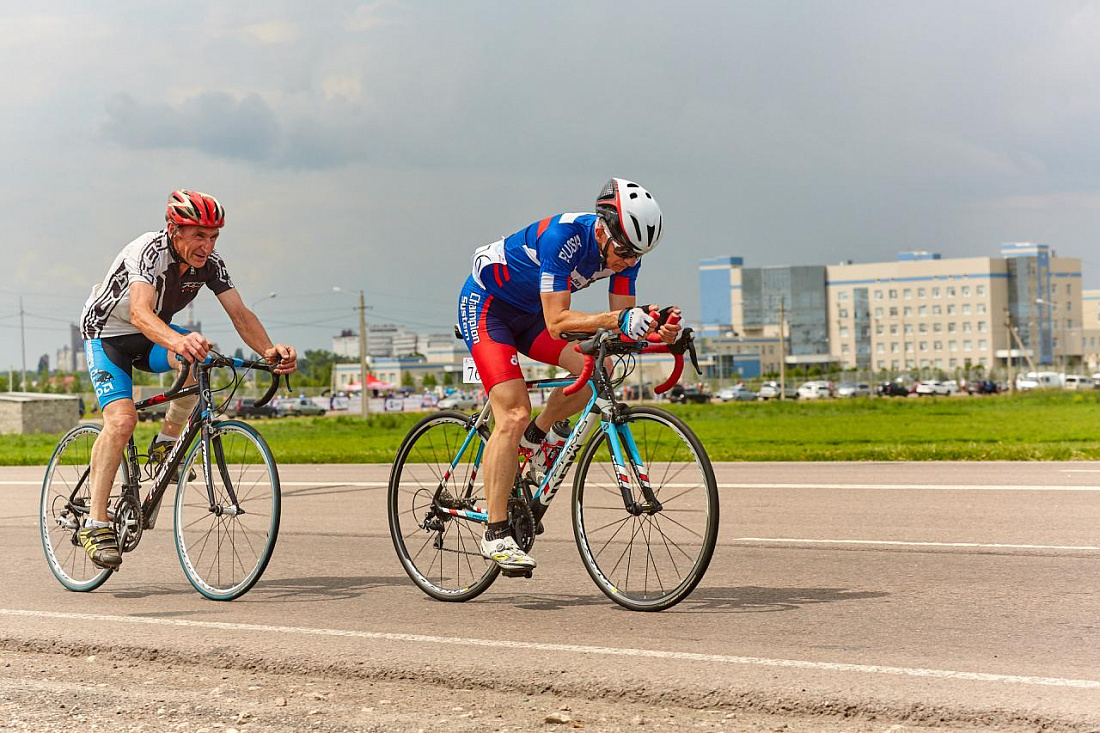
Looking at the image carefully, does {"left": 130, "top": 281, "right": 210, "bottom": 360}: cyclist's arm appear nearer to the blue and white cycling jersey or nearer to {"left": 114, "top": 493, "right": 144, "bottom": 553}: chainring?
{"left": 114, "top": 493, "right": 144, "bottom": 553}: chainring

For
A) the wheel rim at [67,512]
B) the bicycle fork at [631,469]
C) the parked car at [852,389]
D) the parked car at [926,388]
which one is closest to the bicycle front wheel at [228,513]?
the wheel rim at [67,512]

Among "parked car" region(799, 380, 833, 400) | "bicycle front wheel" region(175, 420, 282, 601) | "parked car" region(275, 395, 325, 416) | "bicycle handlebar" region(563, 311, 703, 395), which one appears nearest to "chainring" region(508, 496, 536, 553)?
"bicycle handlebar" region(563, 311, 703, 395)

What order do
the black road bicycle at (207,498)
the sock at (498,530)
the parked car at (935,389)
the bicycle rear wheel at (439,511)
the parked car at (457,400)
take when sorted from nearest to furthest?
the sock at (498,530)
the black road bicycle at (207,498)
the bicycle rear wheel at (439,511)
the parked car at (457,400)
the parked car at (935,389)

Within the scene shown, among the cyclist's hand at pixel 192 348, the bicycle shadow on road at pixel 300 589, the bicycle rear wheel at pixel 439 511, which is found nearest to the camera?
the cyclist's hand at pixel 192 348

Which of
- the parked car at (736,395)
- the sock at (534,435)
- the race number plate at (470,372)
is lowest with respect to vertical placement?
the parked car at (736,395)

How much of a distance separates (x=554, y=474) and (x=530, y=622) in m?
0.70

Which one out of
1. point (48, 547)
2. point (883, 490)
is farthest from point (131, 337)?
point (883, 490)

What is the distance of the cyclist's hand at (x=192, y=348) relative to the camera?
6195mm

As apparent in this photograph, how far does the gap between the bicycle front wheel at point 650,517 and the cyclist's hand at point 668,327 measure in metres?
0.39

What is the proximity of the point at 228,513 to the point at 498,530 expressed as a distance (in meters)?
1.38

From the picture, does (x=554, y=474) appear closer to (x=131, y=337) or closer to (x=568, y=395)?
(x=568, y=395)

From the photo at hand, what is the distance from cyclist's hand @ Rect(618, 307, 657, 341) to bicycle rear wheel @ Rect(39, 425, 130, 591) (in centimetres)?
300

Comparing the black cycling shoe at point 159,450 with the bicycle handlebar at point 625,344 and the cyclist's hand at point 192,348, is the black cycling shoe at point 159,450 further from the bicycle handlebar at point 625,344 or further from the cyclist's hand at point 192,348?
the bicycle handlebar at point 625,344

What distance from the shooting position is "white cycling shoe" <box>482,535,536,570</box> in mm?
5961
